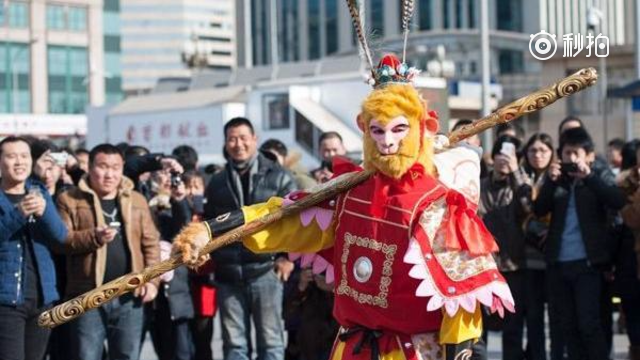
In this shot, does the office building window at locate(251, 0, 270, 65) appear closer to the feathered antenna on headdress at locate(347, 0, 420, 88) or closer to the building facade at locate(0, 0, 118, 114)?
the building facade at locate(0, 0, 118, 114)

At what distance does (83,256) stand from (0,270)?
641mm

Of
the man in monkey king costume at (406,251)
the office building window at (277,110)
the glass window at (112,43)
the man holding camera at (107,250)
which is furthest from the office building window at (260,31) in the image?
the man in monkey king costume at (406,251)

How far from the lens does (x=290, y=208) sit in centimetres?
541

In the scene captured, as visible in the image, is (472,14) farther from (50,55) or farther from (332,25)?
(50,55)

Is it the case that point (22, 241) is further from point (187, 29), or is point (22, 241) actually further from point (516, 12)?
point (187, 29)

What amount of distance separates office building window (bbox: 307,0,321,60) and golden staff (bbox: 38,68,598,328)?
265ft

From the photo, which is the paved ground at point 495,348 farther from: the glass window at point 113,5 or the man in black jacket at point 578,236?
the glass window at point 113,5

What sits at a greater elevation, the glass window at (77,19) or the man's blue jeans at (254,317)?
the glass window at (77,19)

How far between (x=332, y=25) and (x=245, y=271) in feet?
255

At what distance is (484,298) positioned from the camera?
16.5 ft

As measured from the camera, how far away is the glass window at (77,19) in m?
66.1

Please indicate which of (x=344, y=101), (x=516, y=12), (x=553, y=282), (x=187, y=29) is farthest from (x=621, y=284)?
(x=187, y=29)

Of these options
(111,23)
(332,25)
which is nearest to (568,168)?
(111,23)

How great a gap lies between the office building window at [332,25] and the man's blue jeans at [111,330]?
7700cm
